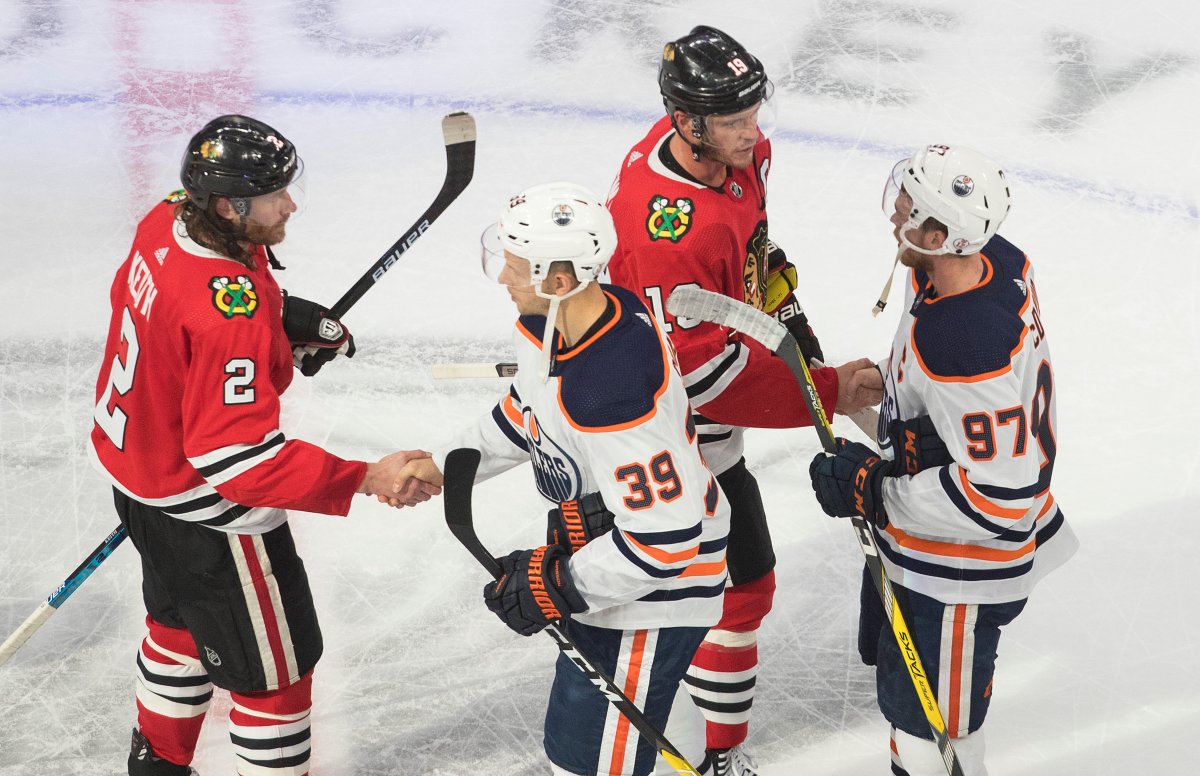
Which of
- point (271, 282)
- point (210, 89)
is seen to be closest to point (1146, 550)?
point (271, 282)

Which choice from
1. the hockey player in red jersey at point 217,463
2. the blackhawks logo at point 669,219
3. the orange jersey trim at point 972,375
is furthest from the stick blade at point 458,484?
the orange jersey trim at point 972,375

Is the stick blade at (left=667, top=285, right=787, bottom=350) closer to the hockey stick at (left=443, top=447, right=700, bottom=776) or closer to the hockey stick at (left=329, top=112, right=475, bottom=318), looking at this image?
the hockey stick at (left=443, top=447, right=700, bottom=776)

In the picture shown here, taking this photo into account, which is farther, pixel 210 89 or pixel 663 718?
pixel 210 89

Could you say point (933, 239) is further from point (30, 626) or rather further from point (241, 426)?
point (30, 626)

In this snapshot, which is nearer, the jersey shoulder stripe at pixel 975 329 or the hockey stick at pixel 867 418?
the jersey shoulder stripe at pixel 975 329

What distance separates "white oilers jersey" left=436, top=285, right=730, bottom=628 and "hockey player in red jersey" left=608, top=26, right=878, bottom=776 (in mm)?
427

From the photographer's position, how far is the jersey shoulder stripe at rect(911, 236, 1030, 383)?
2.02 meters

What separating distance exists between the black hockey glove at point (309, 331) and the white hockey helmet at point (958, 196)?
1195 mm

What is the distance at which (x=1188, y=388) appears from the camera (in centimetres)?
384

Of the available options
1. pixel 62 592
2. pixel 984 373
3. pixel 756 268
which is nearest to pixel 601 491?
pixel 984 373

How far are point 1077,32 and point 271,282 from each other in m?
4.49

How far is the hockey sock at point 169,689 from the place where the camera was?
249cm

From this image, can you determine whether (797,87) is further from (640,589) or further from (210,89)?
(640,589)

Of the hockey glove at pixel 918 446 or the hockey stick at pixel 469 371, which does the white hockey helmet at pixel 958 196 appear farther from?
the hockey stick at pixel 469 371
